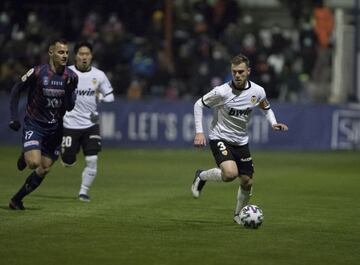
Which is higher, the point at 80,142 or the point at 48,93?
the point at 48,93

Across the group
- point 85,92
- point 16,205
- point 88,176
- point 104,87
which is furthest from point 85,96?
point 16,205

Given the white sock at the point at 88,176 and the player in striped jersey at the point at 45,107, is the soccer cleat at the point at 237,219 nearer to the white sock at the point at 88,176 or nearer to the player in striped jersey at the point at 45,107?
the player in striped jersey at the point at 45,107

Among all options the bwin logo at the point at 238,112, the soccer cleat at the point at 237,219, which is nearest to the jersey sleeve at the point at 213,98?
the bwin logo at the point at 238,112

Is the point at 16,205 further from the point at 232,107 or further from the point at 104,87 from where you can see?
the point at 232,107

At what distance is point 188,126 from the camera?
27781mm

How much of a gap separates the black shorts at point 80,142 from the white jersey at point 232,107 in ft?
10.1

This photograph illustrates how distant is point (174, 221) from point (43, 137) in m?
2.14

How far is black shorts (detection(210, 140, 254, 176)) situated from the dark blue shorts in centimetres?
220

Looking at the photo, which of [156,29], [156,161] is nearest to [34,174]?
[156,161]

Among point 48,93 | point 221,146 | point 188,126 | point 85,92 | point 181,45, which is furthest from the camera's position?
point 181,45

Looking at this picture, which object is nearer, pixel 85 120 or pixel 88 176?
pixel 88 176

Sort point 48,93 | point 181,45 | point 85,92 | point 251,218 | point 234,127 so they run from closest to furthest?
point 251,218, point 234,127, point 48,93, point 85,92, point 181,45

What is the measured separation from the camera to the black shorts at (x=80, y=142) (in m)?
15.0

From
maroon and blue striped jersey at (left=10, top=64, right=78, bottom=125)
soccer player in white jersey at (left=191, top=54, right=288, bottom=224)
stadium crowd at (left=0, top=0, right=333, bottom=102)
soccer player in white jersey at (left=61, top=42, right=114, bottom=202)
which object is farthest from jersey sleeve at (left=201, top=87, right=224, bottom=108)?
stadium crowd at (left=0, top=0, right=333, bottom=102)
